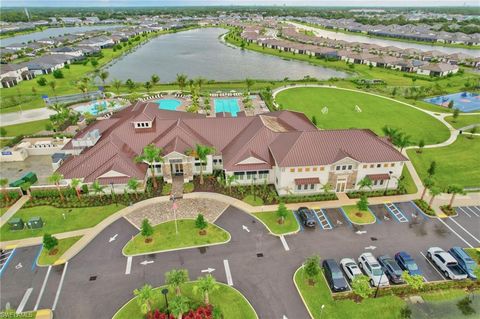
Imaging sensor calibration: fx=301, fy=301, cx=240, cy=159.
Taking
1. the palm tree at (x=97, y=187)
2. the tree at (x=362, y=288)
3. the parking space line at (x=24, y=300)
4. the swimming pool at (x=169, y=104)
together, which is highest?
the palm tree at (x=97, y=187)

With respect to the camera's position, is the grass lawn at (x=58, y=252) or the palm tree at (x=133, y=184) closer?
the grass lawn at (x=58, y=252)

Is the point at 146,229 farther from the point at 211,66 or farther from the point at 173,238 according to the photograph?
the point at 211,66

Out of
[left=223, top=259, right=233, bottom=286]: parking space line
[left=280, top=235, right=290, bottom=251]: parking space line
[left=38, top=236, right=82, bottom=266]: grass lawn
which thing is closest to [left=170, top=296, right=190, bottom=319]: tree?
[left=223, top=259, right=233, bottom=286]: parking space line

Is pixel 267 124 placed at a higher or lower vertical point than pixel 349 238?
higher

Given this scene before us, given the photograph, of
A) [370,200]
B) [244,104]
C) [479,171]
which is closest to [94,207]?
[370,200]

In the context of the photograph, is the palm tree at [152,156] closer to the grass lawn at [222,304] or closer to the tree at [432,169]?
the grass lawn at [222,304]

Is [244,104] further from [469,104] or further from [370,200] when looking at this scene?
[469,104]

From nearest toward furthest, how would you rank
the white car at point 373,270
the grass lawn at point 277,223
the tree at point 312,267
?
1. the tree at point 312,267
2. the white car at point 373,270
3. the grass lawn at point 277,223

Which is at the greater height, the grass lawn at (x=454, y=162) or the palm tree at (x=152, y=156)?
the palm tree at (x=152, y=156)

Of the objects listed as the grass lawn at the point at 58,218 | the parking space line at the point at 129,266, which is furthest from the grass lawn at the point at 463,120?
the grass lawn at the point at 58,218
